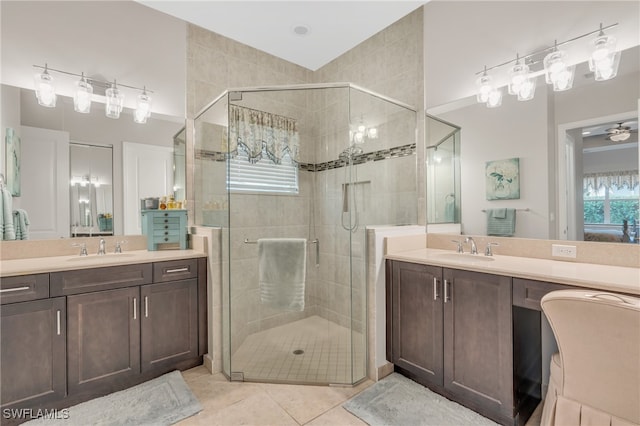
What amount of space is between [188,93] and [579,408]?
329 cm

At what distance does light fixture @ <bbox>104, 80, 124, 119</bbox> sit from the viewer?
A: 2318mm

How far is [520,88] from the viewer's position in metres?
2.01

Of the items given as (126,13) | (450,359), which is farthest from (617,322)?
(126,13)

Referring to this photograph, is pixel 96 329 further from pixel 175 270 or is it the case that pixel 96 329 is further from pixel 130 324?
pixel 175 270

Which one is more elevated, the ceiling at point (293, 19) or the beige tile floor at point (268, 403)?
the ceiling at point (293, 19)

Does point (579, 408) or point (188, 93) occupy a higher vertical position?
point (188, 93)

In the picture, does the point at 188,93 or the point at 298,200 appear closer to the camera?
the point at 298,200

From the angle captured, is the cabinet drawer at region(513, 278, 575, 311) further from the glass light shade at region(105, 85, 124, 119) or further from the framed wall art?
the glass light shade at region(105, 85, 124, 119)

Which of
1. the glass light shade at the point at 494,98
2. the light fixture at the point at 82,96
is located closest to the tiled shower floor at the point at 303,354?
the glass light shade at the point at 494,98

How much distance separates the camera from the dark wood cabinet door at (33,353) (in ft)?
5.23

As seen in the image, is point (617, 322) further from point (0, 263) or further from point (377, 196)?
point (0, 263)

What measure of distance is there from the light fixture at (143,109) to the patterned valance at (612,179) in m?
3.24

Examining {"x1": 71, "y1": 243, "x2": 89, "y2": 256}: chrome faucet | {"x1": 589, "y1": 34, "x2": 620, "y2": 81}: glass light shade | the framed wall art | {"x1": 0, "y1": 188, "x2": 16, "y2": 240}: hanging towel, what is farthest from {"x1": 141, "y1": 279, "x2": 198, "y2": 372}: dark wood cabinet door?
{"x1": 589, "y1": 34, "x2": 620, "y2": 81}: glass light shade

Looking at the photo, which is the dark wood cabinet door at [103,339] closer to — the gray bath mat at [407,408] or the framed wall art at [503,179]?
the gray bath mat at [407,408]
